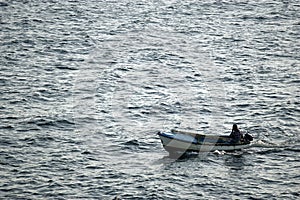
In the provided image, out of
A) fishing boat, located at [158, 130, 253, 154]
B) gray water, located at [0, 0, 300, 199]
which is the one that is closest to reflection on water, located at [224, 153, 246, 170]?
gray water, located at [0, 0, 300, 199]

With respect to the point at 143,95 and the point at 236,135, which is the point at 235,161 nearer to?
the point at 236,135

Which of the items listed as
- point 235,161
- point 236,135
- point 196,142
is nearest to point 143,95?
point 196,142

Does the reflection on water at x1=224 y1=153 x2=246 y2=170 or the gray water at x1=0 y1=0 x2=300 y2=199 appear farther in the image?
the reflection on water at x1=224 y1=153 x2=246 y2=170

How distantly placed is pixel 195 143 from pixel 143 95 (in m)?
17.9

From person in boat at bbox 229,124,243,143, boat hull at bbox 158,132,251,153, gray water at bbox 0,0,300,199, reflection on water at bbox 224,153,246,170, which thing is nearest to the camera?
gray water at bbox 0,0,300,199

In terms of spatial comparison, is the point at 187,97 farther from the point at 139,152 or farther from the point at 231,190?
the point at 231,190

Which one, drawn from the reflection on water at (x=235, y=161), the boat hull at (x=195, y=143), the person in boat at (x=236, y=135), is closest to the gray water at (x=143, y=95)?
the reflection on water at (x=235, y=161)

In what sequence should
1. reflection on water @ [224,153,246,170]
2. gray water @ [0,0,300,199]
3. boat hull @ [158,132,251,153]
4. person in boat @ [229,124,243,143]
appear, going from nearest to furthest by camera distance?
gray water @ [0,0,300,199] < reflection on water @ [224,153,246,170] < boat hull @ [158,132,251,153] < person in boat @ [229,124,243,143]

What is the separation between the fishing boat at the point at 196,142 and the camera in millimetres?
68438

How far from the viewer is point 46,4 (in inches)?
4924

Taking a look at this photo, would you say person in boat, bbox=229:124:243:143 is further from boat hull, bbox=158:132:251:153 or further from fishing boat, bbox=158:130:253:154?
boat hull, bbox=158:132:251:153

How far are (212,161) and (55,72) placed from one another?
33.1 meters

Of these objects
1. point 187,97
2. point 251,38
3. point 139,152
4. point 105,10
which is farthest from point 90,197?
point 105,10

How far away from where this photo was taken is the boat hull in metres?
68.4
